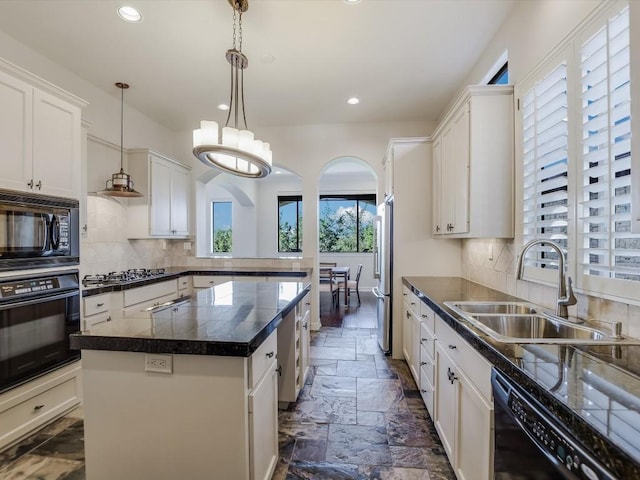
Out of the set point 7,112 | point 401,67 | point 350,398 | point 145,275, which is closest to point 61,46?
point 7,112

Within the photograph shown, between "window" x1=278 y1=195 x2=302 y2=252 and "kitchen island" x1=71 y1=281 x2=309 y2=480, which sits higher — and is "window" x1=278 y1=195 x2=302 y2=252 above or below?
above

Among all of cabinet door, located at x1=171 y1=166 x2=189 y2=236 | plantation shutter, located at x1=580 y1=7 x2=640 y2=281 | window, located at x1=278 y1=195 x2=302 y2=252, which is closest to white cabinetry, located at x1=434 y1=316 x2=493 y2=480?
plantation shutter, located at x1=580 y1=7 x2=640 y2=281

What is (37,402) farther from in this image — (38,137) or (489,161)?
(489,161)

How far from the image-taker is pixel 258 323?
4.94ft

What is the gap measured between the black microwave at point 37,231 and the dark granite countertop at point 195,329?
1.07m

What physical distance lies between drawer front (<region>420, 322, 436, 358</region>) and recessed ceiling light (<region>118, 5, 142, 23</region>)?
10.6 feet

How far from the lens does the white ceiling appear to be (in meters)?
2.33

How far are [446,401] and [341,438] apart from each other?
2.52ft

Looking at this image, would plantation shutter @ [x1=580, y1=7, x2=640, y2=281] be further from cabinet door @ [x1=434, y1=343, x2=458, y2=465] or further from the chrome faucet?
cabinet door @ [x1=434, y1=343, x2=458, y2=465]

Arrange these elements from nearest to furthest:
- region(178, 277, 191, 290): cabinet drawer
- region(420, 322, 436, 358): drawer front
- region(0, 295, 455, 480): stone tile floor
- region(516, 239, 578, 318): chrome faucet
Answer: region(516, 239, 578, 318): chrome faucet < region(0, 295, 455, 480): stone tile floor < region(420, 322, 436, 358): drawer front < region(178, 277, 191, 290): cabinet drawer

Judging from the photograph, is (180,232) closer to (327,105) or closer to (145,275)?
(145,275)

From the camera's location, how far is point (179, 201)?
458 centimetres

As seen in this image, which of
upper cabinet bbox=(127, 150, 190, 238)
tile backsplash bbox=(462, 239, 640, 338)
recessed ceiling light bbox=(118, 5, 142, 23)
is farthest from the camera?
upper cabinet bbox=(127, 150, 190, 238)

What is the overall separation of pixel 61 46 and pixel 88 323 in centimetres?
246
